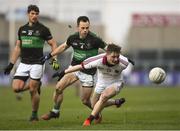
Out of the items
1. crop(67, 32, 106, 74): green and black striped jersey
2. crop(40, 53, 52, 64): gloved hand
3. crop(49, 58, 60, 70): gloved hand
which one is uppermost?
crop(67, 32, 106, 74): green and black striped jersey

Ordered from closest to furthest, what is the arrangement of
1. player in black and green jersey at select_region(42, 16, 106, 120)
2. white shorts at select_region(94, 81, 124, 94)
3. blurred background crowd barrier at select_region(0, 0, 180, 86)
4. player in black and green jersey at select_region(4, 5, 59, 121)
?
white shorts at select_region(94, 81, 124, 94)
player in black and green jersey at select_region(42, 16, 106, 120)
player in black and green jersey at select_region(4, 5, 59, 121)
blurred background crowd barrier at select_region(0, 0, 180, 86)

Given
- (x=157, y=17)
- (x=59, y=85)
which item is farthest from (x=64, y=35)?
(x=59, y=85)

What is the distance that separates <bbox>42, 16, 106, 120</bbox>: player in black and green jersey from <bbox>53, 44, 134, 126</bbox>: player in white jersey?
3.14ft

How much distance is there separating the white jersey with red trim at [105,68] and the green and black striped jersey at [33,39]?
2091mm

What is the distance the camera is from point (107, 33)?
254ft

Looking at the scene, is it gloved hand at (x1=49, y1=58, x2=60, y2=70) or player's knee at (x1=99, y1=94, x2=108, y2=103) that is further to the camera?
gloved hand at (x1=49, y1=58, x2=60, y2=70)

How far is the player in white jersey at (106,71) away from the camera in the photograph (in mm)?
17516

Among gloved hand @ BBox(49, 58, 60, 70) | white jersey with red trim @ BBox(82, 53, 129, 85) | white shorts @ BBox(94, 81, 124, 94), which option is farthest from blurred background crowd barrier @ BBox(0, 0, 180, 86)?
white jersey with red trim @ BBox(82, 53, 129, 85)

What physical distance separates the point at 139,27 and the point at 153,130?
60.1 metres

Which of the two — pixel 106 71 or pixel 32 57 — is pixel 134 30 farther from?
pixel 106 71

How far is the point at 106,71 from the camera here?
59.3 ft

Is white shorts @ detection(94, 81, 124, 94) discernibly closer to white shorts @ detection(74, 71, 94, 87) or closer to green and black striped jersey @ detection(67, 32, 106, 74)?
white shorts @ detection(74, 71, 94, 87)

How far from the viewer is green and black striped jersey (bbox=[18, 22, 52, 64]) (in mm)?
19828

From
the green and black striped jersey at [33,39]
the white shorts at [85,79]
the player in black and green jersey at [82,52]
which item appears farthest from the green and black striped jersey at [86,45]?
the green and black striped jersey at [33,39]
